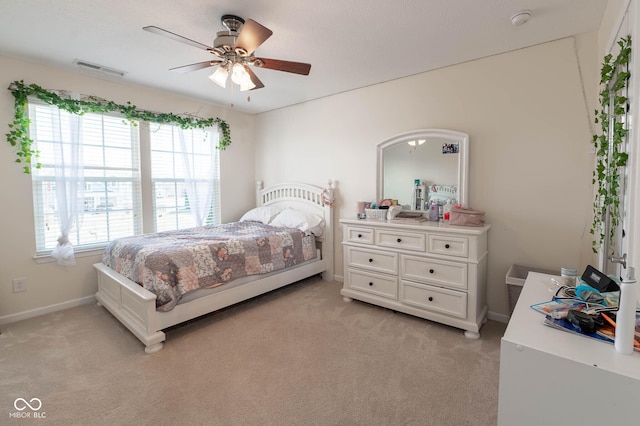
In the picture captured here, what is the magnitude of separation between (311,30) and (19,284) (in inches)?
142

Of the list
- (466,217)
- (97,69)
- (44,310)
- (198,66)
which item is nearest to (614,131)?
(466,217)

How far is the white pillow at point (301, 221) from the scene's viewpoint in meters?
3.86

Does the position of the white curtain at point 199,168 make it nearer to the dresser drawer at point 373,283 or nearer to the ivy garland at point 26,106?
the ivy garland at point 26,106

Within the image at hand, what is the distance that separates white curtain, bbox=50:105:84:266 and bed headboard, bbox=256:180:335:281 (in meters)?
2.36

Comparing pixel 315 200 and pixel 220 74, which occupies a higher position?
pixel 220 74

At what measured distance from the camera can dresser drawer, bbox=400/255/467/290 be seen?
8.48ft

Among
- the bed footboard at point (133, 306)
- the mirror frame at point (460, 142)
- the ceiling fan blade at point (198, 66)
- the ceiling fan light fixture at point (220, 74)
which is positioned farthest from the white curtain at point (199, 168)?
the mirror frame at point (460, 142)

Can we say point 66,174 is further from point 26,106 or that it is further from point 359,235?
point 359,235

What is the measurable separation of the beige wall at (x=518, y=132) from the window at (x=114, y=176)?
2363 millimetres

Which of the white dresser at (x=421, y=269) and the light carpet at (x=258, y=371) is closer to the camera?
the light carpet at (x=258, y=371)

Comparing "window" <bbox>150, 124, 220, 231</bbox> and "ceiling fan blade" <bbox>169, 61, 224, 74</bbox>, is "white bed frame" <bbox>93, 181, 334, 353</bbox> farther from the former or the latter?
"ceiling fan blade" <bbox>169, 61, 224, 74</bbox>

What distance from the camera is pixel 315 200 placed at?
4.14m

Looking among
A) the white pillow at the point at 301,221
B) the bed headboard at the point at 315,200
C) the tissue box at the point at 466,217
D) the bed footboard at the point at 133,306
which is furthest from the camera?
the bed headboard at the point at 315,200

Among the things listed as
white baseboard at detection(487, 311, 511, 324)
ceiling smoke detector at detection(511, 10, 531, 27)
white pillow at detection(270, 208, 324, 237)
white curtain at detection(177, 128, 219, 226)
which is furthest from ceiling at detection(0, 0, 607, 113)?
white baseboard at detection(487, 311, 511, 324)
